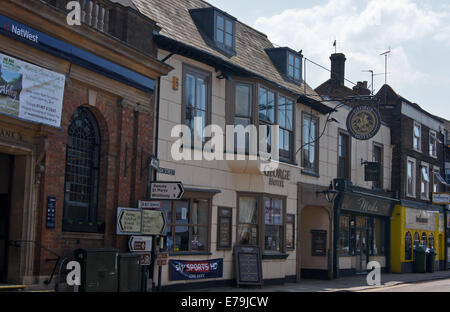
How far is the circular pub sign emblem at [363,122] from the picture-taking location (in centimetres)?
2512

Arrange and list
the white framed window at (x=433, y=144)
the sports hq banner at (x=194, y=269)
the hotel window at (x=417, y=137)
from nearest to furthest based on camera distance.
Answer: the sports hq banner at (x=194, y=269) < the hotel window at (x=417, y=137) < the white framed window at (x=433, y=144)

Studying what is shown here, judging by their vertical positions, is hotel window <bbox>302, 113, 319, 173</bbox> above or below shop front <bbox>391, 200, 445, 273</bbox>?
above

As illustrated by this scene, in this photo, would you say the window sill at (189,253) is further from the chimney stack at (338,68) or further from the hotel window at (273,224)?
the chimney stack at (338,68)

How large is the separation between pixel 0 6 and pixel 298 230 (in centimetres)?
1445

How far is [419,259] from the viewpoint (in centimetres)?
3256

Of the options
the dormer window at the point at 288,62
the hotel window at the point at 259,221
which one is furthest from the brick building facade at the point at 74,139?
the dormer window at the point at 288,62

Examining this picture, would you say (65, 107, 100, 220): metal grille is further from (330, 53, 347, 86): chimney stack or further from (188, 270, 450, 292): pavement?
(330, 53, 347, 86): chimney stack

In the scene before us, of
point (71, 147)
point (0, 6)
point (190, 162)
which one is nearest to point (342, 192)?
point (190, 162)

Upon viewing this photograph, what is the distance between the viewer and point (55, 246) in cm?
1361

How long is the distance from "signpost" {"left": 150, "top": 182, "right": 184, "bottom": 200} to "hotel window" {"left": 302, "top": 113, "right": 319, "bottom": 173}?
9710 millimetres

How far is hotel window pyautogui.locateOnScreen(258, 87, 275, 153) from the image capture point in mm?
20719

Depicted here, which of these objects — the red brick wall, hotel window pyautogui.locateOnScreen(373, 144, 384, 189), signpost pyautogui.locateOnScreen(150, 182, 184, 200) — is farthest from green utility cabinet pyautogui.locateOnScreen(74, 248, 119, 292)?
hotel window pyautogui.locateOnScreen(373, 144, 384, 189)

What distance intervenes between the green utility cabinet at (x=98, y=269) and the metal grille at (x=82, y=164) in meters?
1.16

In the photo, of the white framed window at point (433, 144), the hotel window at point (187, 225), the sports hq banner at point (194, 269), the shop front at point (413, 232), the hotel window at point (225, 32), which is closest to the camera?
the sports hq banner at point (194, 269)
